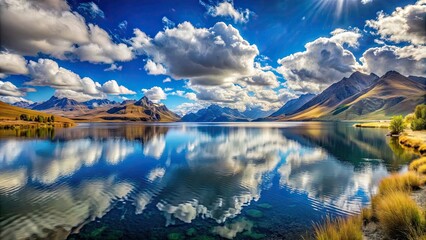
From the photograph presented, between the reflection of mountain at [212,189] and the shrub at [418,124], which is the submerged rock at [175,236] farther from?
the shrub at [418,124]

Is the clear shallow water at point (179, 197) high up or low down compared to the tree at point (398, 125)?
down

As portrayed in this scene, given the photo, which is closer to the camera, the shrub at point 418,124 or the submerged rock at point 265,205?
the submerged rock at point 265,205

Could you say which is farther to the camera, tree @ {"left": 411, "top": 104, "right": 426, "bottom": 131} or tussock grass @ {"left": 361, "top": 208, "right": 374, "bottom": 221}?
tree @ {"left": 411, "top": 104, "right": 426, "bottom": 131}

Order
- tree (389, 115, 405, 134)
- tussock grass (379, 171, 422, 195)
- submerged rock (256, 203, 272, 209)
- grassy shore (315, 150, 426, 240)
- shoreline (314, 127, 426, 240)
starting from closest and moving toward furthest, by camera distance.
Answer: grassy shore (315, 150, 426, 240) < shoreline (314, 127, 426, 240) < tussock grass (379, 171, 422, 195) < submerged rock (256, 203, 272, 209) < tree (389, 115, 405, 134)

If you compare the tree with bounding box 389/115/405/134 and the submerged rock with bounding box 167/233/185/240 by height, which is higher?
the tree with bounding box 389/115/405/134

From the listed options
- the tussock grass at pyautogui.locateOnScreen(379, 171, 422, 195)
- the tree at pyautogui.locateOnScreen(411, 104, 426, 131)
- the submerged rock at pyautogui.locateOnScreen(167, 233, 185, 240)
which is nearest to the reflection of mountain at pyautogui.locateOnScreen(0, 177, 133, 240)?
the submerged rock at pyautogui.locateOnScreen(167, 233, 185, 240)

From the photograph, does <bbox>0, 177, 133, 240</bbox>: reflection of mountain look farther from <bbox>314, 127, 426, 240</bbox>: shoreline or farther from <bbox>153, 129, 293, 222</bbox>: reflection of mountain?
<bbox>314, 127, 426, 240</bbox>: shoreline

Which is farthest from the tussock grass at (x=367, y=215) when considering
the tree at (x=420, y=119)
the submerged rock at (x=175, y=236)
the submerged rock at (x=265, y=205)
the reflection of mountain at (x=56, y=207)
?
the tree at (x=420, y=119)

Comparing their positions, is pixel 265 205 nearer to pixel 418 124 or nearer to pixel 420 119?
pixel 420 119

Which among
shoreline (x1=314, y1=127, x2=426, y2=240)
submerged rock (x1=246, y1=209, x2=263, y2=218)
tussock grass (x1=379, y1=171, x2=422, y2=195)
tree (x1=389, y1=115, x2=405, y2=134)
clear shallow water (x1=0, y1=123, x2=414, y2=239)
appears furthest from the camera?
tree (x1=389, y1=115, x2=405, y2=134)

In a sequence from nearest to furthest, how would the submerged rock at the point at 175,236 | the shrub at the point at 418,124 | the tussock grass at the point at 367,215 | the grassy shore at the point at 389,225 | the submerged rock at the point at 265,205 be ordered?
the grassy shore at the point at 389,225, the tussock grass at the point at 367,215, the submerged rock at the point at 175,236, the submerged rock at the point at 265,205, the shrub at the point at 418,124

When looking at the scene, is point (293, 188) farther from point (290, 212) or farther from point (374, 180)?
point (374, 180)

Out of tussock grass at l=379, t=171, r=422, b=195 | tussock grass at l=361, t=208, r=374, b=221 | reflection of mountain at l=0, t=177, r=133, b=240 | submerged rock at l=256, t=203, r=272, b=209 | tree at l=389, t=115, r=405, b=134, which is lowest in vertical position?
reflection of mountain at l=0, t=177, r=133, b=240

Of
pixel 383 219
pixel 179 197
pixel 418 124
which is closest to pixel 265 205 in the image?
pixel 179 197
